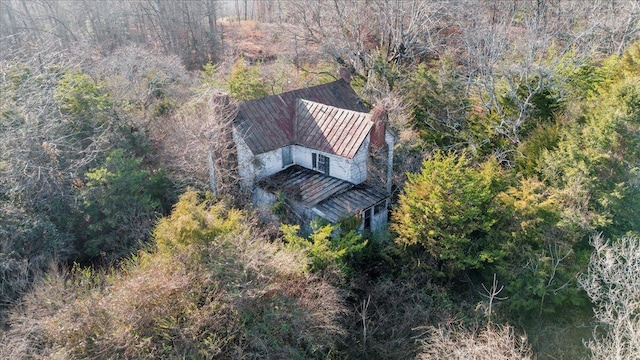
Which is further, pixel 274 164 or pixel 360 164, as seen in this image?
pixel 274 164

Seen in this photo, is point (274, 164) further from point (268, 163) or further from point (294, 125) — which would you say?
point (294, 125)

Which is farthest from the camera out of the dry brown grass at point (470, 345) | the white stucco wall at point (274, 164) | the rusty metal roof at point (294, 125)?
the white stucco wall at point (274, 164)

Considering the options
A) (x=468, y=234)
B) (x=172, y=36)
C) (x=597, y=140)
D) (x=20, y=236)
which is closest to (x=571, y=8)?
(x=597, y=140)

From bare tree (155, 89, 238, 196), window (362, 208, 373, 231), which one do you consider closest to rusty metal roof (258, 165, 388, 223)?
window (362, 208, 373, 231)

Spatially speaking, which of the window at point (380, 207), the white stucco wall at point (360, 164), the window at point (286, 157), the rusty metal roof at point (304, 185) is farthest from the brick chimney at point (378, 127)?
the window at point (286, 157)

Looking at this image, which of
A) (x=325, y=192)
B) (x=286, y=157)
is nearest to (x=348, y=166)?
(x=325, y=192)

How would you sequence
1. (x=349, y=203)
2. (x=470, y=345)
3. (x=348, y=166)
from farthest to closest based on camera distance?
(x=348, y=166) → (x=349, y=203) → (x=470, y=345)

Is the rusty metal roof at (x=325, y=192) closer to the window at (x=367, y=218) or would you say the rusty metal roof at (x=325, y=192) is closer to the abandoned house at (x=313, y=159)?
the abandoned house at (x=313, y=159)
